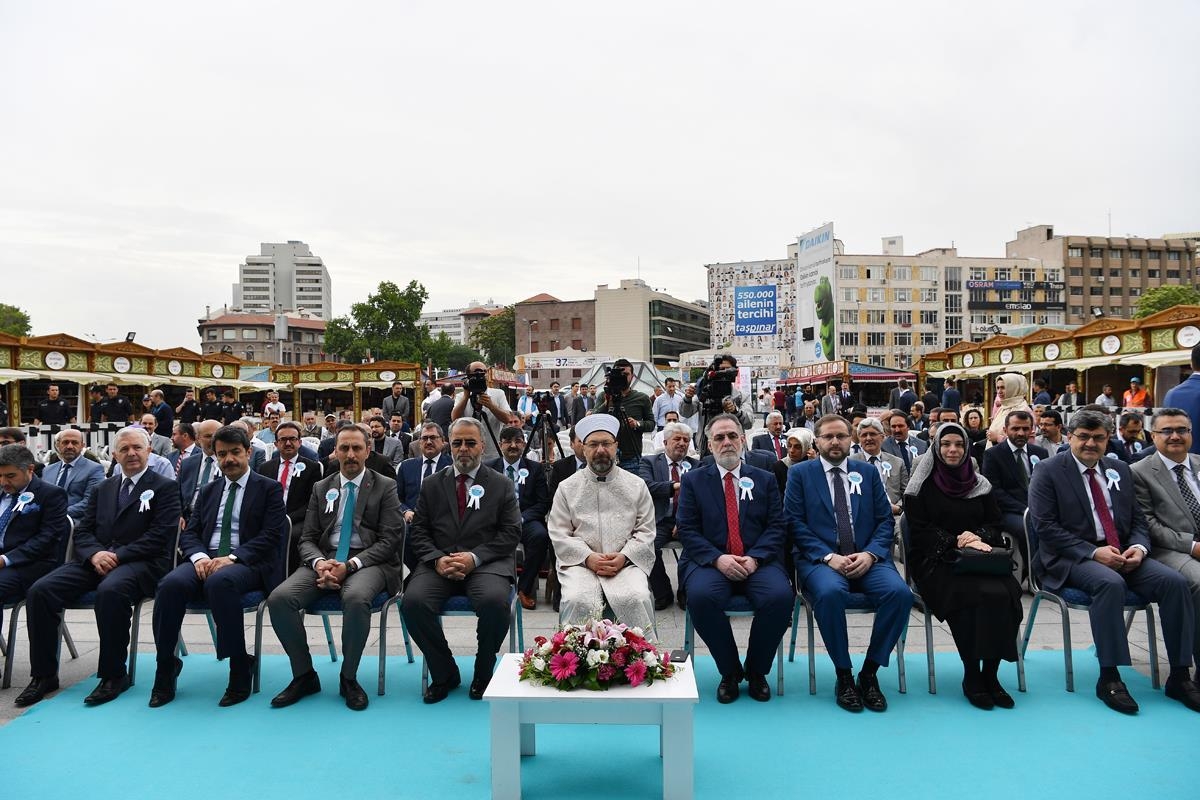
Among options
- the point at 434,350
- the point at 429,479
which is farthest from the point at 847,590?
the point at 434,350

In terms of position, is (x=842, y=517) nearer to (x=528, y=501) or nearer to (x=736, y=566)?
(x=736, y=566)

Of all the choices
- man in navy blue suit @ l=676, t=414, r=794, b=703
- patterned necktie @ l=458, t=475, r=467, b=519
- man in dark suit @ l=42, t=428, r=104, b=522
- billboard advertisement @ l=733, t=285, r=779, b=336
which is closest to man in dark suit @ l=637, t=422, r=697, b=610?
man in navy blue suit @ l=676, t=414, r=794, b=703

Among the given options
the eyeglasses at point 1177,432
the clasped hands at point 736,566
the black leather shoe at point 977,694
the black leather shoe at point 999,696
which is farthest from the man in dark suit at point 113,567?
the eyeglasses at point 1177,432

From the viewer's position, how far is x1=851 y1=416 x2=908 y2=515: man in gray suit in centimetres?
590

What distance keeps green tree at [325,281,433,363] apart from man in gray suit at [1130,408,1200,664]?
60.9 metres

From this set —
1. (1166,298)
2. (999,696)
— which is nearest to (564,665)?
(999,696)

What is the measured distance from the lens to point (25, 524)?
4.32m

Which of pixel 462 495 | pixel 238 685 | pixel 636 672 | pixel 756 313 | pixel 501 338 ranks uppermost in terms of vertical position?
pixel 501 338

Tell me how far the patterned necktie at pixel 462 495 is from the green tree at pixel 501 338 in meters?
89.6

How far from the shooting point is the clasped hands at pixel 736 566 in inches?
159

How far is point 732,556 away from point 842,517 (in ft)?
2.19

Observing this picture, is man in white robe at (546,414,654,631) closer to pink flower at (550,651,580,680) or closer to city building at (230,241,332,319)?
pink flower at (550,651,580,680)

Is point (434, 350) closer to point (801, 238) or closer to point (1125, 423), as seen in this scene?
point (801, 238)

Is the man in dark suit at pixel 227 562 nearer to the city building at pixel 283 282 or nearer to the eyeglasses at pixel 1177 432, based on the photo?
the eyeglasses at pixel 1177 432
